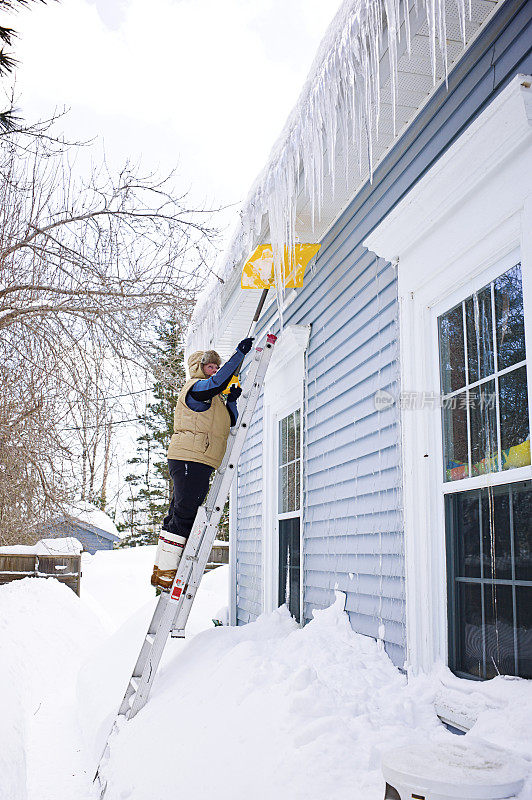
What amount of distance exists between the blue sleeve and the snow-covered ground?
1.58m

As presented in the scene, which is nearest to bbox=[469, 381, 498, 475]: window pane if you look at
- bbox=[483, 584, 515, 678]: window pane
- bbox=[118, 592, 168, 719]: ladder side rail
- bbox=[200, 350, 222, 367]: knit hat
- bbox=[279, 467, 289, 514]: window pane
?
bbox=[483, 584, 515, 678]: window pane

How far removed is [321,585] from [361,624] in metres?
0.80

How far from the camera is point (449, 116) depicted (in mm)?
3281

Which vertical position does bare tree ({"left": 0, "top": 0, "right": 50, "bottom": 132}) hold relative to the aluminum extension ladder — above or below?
above

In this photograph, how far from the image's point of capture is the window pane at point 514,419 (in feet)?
8.57

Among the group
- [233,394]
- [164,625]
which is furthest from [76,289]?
[164,625]

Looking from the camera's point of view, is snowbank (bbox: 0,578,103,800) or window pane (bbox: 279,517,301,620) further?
window pane (bbox: 279,517,301,620)

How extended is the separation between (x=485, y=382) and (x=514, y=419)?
269 mm

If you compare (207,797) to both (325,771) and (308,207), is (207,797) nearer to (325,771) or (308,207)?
(325,771)

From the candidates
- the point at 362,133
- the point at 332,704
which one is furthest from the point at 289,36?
the point at 332,704

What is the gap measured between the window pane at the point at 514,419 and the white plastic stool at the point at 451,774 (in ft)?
3.57

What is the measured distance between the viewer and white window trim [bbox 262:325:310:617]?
5.71 metres

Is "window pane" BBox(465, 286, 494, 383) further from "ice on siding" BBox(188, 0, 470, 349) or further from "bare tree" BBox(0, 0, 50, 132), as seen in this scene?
"bare tree" BBox(0, 0, 50, 132)

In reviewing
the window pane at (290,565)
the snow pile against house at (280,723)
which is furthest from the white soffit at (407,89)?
the window pane at (290,565)
